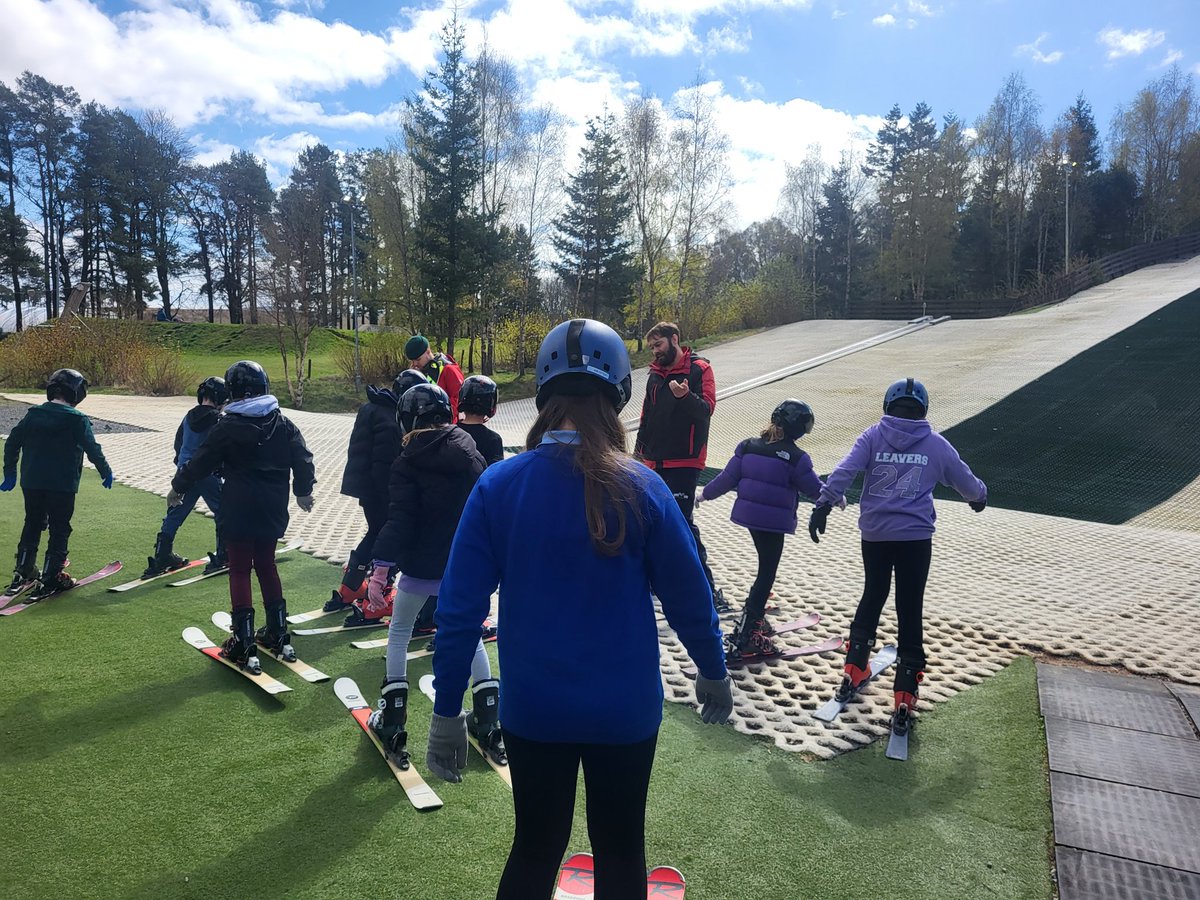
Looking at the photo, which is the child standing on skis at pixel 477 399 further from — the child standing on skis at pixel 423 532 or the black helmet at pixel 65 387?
the black helmet at pixel 65 387

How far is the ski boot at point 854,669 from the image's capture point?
4199 mm

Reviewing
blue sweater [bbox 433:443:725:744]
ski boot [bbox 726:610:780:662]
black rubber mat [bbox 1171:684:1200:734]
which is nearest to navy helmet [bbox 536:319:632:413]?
blue sweater [bbox 433:443:725:744]

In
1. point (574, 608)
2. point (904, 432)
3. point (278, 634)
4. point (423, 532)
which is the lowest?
point (278, 634)

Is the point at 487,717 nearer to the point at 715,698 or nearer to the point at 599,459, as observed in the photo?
the point at 715,698

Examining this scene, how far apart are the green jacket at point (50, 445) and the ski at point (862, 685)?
5590 millimetres

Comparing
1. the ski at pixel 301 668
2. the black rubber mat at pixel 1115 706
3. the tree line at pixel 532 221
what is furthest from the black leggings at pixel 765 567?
the tree line at pixel 532 221

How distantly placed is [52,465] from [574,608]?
5.71 m

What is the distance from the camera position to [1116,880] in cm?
273

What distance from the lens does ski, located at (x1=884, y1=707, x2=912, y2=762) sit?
367 cm

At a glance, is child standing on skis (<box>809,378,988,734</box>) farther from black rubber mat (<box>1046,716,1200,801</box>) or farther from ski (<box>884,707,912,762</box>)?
black rubber mat (<box>1046,716,1200,801</box>)

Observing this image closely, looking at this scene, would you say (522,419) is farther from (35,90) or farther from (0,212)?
(35,90)

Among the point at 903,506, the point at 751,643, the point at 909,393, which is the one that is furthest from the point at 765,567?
the point at 909,393

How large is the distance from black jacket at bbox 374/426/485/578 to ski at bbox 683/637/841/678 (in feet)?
6.52

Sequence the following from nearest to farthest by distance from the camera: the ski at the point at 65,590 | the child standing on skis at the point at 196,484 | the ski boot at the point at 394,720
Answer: the ski boot at the point at 394,720 → the ski at the point at 65,590 → the child standing on skis at the point at 196,484
